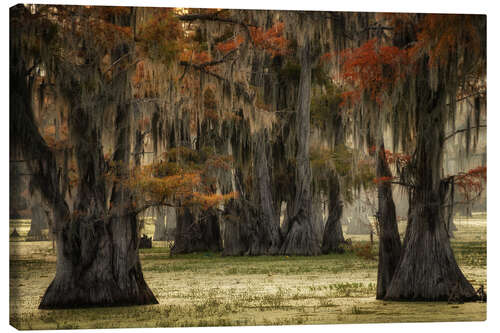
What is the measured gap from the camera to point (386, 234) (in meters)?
10.6

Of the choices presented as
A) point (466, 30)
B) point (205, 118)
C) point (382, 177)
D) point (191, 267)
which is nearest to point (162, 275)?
point (191, 267)

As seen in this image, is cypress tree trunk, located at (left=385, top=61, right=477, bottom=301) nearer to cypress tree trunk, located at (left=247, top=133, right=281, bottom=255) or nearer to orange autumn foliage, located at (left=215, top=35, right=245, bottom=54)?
orange autumn foliage, located at (left=215, top=35, right=245, bottom=54)

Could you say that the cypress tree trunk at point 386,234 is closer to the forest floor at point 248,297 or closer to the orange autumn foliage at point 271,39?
the forest floor at point 248,297

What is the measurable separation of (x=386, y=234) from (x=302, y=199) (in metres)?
5.15

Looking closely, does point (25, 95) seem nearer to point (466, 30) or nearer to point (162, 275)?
point (162, 275)

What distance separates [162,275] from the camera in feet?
35.4

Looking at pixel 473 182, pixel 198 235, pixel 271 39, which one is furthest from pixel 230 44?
pixel 198 235

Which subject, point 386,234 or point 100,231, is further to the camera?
point 386,234

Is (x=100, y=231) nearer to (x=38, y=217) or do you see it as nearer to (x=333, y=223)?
(x=38, y=217)

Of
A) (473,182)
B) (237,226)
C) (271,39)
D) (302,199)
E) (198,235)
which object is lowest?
(198,235)

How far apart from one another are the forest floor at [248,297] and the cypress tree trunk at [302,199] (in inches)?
124

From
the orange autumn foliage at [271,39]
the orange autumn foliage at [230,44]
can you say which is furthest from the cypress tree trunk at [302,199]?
the orange autumn foliage at [230,44]

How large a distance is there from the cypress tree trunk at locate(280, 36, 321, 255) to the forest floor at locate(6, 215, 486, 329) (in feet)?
10.3

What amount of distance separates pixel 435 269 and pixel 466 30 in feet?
9.37
